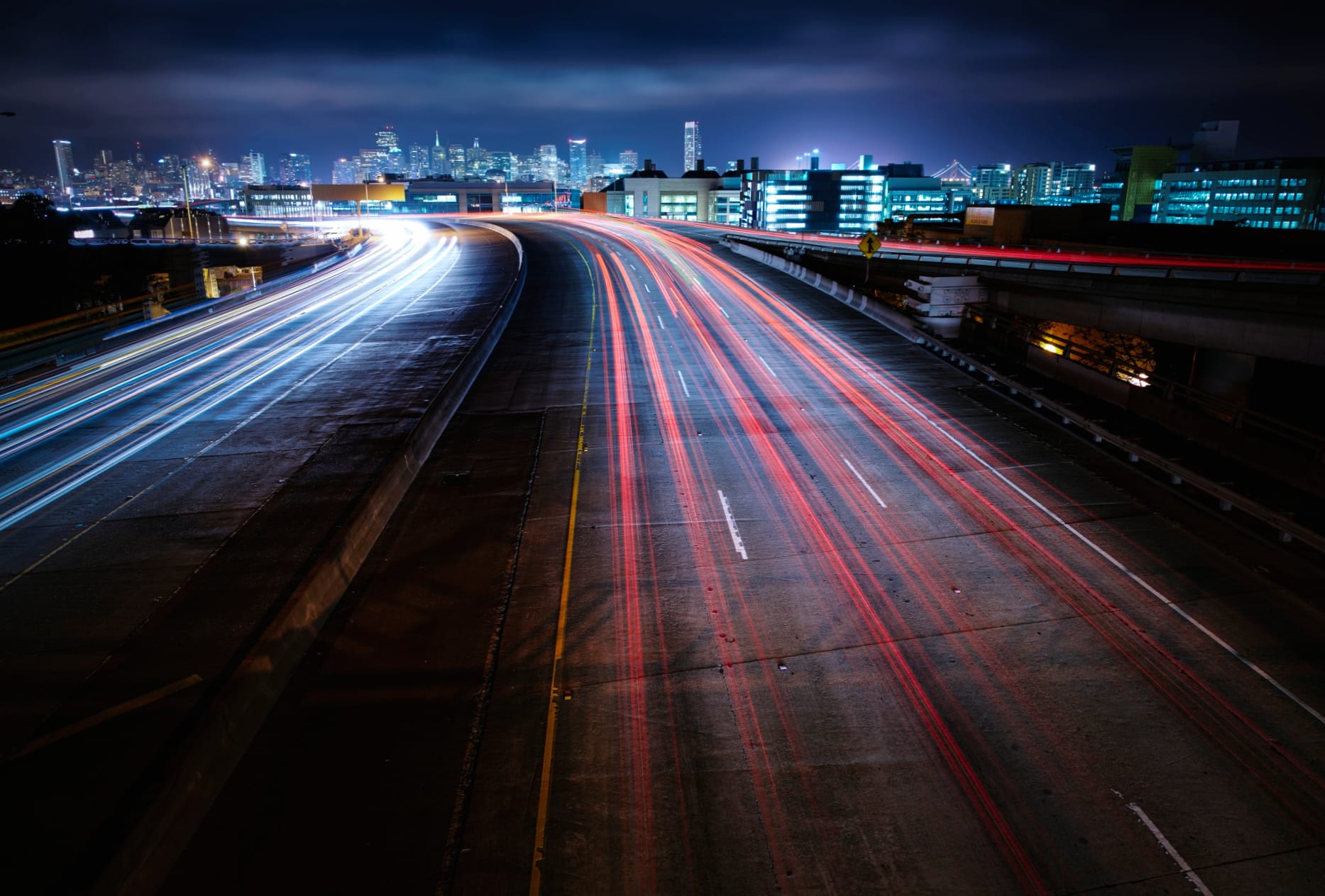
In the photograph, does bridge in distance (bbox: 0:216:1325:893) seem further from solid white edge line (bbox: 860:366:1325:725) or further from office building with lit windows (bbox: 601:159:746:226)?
office building with lit windows (bbox: 601:159:746:226)

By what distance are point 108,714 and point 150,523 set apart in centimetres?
687

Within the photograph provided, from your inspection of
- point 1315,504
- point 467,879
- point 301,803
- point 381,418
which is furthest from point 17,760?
point 1315,504

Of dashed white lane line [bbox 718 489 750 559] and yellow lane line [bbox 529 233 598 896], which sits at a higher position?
dashed white lane line [bbox 718 489 750 559]

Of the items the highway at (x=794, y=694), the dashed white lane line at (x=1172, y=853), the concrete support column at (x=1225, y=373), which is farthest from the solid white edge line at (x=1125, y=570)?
the concrete support column at (x=1225, y=373)

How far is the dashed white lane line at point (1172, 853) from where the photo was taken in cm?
746

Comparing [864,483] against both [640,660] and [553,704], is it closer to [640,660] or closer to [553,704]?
[640,660]

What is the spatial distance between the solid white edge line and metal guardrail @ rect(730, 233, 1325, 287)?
1780 centimetres

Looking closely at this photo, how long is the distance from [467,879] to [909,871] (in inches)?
170

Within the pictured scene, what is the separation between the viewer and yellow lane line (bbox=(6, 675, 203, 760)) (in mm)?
9297

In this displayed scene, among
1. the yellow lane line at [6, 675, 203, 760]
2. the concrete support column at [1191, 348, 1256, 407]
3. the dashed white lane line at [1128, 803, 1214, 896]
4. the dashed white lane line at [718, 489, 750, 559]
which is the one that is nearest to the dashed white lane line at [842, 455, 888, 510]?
the dashed white lane line at [718, 489, 750, 559]

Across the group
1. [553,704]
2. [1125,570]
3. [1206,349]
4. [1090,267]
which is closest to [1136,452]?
[1125,570]

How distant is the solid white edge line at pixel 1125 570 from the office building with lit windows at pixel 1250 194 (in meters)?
150

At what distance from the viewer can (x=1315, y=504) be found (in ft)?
51.9

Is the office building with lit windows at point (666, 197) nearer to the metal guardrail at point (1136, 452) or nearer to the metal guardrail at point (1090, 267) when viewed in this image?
the metal guardrail at point (1090, 267)
